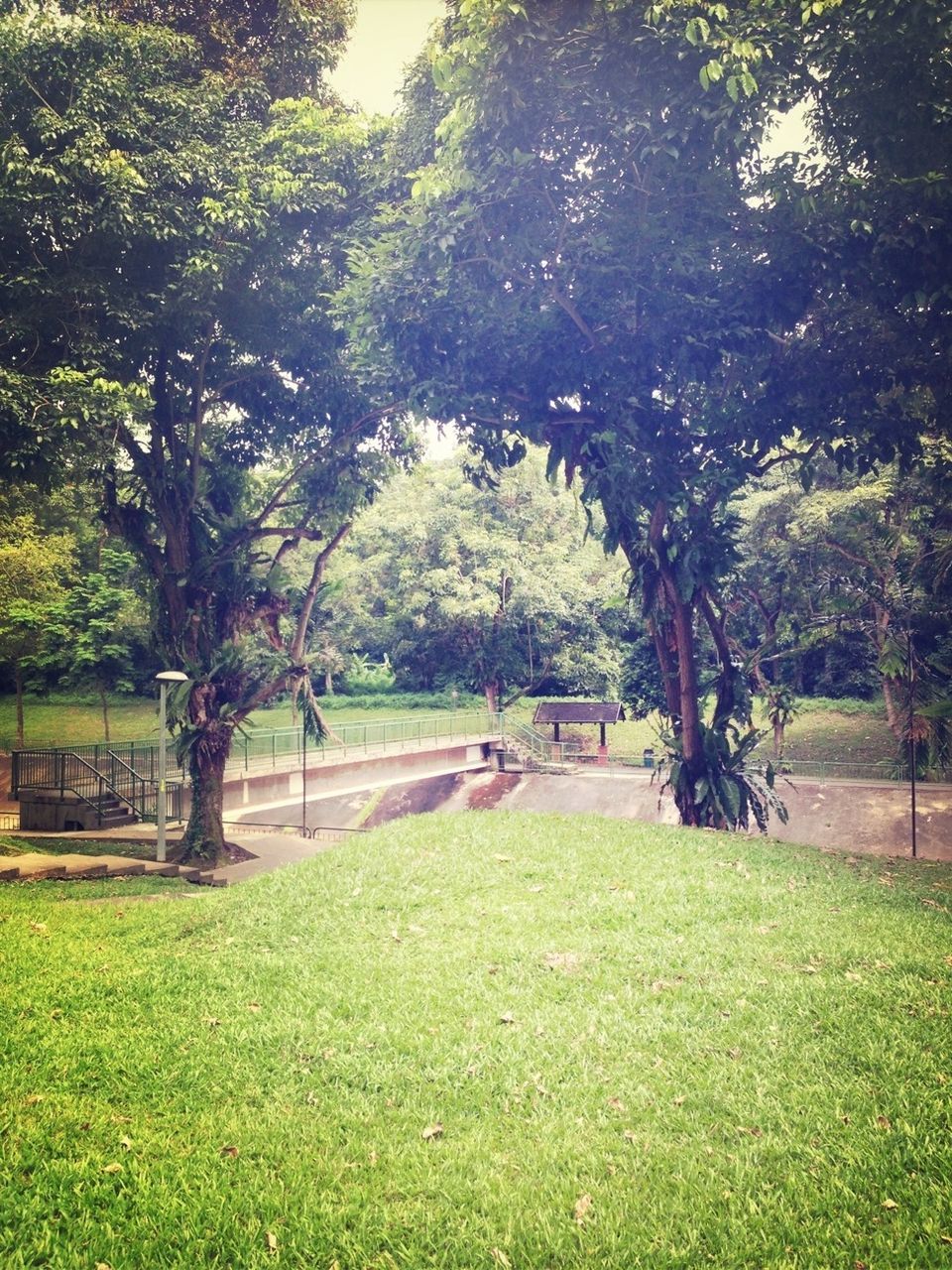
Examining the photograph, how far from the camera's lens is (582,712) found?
29.8 meters

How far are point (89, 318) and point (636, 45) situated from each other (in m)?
8.67

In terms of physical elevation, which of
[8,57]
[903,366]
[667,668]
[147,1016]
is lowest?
[147,1016]

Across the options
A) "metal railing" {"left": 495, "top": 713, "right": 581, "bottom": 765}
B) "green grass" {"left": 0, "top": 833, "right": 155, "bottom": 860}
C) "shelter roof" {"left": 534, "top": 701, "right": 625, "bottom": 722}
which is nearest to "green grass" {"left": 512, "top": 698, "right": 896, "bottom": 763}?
"metal railing" {"left": 495, "top": 713, "right": 581, "bottom": 765}

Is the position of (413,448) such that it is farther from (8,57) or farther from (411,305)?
(8,57)

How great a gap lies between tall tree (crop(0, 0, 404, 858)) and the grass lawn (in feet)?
27.6

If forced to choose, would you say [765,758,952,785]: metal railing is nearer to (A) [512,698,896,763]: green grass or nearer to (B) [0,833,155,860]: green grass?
(A) [512,698,896,763]: green grass

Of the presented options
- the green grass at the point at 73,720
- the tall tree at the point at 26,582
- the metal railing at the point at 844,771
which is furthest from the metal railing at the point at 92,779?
the metal railing at the point at 844,771

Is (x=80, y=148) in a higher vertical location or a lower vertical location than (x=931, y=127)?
higher

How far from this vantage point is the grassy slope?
101ft

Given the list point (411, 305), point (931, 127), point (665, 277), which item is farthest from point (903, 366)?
point (411, 305)

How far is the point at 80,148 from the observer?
11.5 metres

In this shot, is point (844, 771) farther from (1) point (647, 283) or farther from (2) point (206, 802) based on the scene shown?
(1) point (647, 283)

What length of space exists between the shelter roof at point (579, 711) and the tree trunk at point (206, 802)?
51.8ft

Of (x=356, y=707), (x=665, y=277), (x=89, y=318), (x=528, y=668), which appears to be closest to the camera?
(x=665, y=277)
